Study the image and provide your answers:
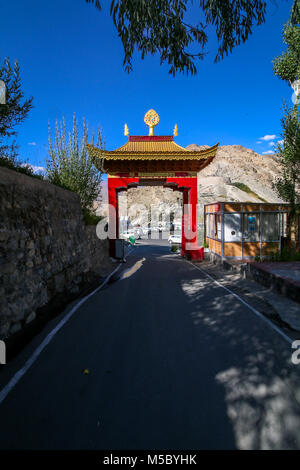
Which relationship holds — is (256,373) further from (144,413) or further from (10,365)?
(10,365)

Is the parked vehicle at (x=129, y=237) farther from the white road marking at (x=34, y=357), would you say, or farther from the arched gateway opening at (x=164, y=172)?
the white road marking at (x=34, y=357)

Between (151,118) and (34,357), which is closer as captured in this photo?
(34,357)

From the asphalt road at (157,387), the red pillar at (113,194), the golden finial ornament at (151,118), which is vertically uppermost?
the golden finial ornament at (151,118)

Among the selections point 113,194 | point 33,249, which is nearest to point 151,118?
point 113,194

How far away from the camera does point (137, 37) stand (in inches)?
170

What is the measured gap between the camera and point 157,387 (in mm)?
3176

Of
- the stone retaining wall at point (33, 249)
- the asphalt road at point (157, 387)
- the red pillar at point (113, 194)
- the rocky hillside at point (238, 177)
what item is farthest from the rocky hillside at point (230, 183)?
the asphalt road at point (157, 387)

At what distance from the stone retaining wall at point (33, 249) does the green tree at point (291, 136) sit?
435 inches

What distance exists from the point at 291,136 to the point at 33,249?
1284 cm

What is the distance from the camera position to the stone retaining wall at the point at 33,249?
13.8ft

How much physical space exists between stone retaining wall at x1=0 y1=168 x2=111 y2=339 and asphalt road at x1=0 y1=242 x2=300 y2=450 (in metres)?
0.78

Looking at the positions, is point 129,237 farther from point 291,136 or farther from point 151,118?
point 291,136

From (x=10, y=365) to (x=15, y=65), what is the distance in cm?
728
